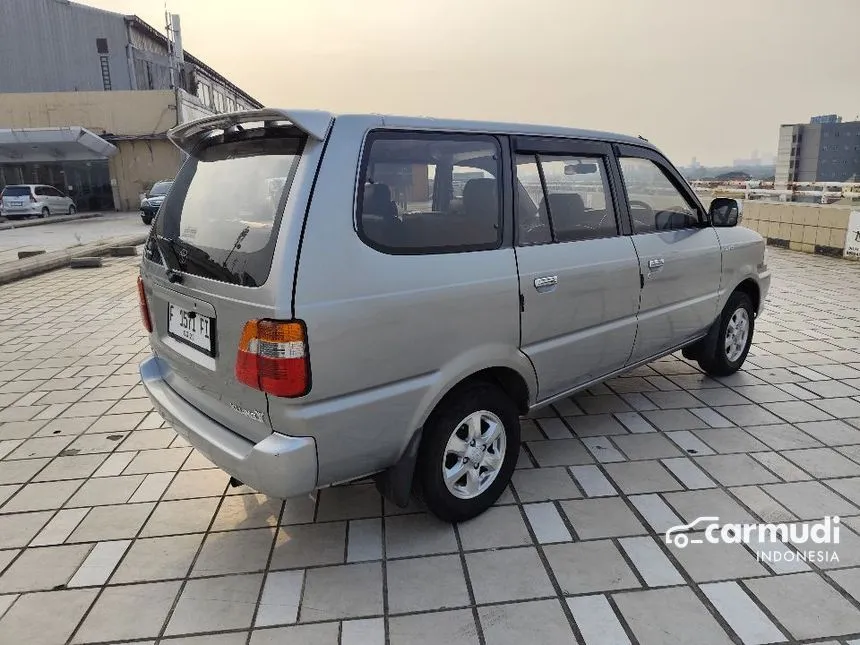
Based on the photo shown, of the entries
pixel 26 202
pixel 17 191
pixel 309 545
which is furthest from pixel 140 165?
pixel 309 545

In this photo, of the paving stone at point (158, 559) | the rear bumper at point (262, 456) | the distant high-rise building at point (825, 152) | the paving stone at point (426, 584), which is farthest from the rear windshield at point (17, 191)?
the distant high-rise building at point (825, 152)

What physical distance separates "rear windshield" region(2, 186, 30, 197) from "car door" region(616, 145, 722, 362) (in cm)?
2744

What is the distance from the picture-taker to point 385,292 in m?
2.26

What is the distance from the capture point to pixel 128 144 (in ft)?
94.8

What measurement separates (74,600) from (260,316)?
1459 millimetres

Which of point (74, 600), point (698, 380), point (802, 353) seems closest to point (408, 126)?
point (74, 600)

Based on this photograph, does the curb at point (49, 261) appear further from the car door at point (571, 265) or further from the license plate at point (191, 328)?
the car door at point (571, 265)

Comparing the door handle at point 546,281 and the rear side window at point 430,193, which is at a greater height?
the rear side window at point 430,193

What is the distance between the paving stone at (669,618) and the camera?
6.94 feet

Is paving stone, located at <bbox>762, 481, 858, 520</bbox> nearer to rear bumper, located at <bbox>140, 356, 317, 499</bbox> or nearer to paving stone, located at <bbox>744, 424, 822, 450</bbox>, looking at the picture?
paving stone, located at <bbox>744, 424, 822, 450</bbox>

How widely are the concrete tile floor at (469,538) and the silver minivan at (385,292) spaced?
42cm

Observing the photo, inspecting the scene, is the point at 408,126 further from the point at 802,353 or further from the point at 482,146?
the point at 802,353

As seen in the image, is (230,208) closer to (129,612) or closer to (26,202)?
(129,612)

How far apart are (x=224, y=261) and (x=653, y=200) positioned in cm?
278
